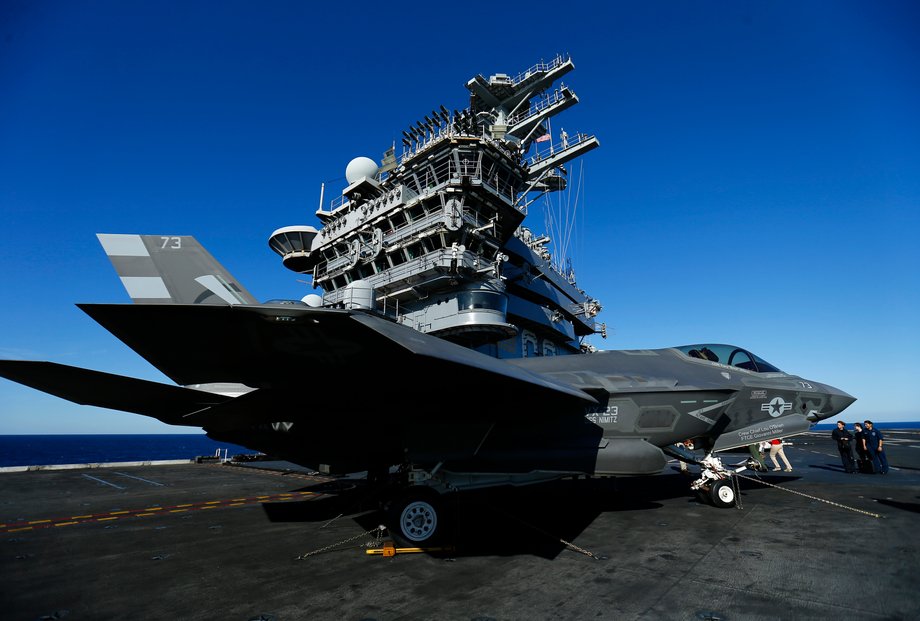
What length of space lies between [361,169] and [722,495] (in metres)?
30.1

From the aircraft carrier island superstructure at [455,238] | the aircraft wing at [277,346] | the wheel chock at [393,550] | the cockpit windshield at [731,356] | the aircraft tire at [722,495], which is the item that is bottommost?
the wheel chock at [393,550]

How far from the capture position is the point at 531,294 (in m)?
31.7

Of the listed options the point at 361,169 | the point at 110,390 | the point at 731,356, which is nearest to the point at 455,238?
the point at 361,169

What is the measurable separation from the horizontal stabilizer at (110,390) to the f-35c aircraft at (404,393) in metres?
0.03

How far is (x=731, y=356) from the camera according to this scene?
1052cm

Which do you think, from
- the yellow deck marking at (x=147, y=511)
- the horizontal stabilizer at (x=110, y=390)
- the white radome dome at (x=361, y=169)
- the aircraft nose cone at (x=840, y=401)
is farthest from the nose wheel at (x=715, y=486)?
the white radome dome at (x=361, y=169)

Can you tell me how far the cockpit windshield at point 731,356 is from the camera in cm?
1039

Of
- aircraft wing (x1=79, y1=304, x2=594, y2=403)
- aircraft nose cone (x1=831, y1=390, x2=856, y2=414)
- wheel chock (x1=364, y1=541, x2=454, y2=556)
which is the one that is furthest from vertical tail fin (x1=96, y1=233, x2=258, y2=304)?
aircraft nose cone (x1=831, y1=390, x2=856, y2=414)

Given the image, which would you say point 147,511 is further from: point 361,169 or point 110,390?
point 361,169

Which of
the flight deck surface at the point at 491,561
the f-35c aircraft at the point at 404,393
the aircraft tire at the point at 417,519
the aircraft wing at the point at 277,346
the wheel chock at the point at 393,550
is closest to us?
the aircraft wing at the point at 277,346

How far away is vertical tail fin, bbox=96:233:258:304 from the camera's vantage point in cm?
868

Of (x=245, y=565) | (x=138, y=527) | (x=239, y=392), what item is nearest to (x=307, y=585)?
(x=245, y=565)

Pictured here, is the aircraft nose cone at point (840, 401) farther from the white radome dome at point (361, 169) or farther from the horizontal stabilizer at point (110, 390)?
the white radome dome at point (361, 169)

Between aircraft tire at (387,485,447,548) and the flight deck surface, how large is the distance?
350 millimetres
